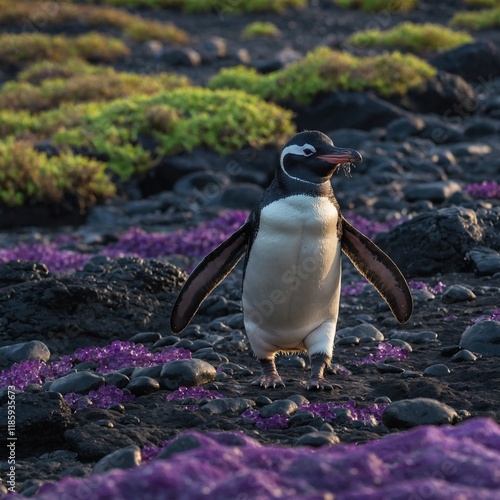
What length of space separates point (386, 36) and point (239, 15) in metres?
10.4

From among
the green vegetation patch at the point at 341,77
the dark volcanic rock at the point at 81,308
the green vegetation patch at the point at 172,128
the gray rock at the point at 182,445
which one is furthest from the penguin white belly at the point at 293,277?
the green vegetation patch at the point at 341,77

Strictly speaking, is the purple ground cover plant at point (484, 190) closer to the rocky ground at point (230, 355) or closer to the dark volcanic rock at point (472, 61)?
the rocky ground at point (230, 355)

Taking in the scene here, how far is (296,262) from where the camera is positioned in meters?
5.27

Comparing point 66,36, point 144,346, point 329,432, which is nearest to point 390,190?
point 144,346

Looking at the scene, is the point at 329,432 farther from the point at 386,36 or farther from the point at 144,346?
the point at 386,36

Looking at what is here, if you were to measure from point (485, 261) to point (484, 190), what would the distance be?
3.48 metres

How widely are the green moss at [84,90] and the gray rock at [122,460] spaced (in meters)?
15.2

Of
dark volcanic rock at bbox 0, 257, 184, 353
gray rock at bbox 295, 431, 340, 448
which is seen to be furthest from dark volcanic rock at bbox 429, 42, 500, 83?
gray rock at bbox 295, 431, 340, 448

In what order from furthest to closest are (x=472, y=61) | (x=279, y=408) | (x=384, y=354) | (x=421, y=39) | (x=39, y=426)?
(x=421, y=39) → (x=472, y=61) → (x=384, y=354) → (x=279, y=408) → (x=39, y=426)

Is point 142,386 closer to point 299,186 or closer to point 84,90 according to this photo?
point 299,186

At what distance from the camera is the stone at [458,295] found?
6992 millimetres

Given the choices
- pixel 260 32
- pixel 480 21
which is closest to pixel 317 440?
pixel 480 21

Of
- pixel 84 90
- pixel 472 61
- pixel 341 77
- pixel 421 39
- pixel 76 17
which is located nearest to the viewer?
pixel 341 77

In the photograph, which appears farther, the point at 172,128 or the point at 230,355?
the point at 172,128
